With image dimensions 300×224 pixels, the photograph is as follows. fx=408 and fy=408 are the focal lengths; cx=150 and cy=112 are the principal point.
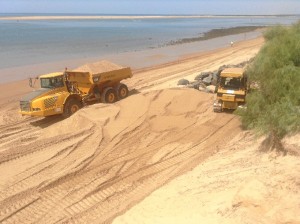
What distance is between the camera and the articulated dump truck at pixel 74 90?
48.1 feet

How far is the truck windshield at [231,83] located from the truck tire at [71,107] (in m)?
5.58

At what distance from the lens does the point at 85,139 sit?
42.3 feet

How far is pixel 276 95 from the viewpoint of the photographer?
37.6 ft

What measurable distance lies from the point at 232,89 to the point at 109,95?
18.6 ft

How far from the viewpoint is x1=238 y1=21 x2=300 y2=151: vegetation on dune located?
9.73m

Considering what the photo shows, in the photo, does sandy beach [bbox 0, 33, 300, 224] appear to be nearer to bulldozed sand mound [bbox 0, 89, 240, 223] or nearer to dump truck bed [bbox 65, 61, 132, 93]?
bulldozed sand mound [bbox 0, 89, 240, 223]

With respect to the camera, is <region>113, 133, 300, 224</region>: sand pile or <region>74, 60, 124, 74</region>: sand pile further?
<region>74, 60, 124, 74</region>: sand pile

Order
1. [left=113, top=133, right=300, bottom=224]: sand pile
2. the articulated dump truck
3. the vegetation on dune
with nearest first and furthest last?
[left=113, top=133, right=300, bottom=224]: sand pile, the vegetation on dune, the articulated dump truck

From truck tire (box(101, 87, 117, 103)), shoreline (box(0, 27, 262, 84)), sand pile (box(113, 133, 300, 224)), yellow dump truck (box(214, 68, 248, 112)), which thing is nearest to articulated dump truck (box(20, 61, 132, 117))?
truck tire (box(101, 87, 117, 103))

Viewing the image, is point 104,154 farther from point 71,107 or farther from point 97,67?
point 97,67

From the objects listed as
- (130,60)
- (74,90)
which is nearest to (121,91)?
(74,90)

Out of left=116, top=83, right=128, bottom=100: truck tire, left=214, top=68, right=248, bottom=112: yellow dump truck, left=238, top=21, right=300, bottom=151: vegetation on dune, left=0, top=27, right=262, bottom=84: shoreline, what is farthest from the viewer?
left=0, top=27, right=262, bottom=84: shoreline

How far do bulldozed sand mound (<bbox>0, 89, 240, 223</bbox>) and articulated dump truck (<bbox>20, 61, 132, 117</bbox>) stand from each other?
30.2 inches

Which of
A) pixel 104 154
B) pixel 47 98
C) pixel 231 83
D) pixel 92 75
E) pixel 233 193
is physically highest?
pixel 92 75
